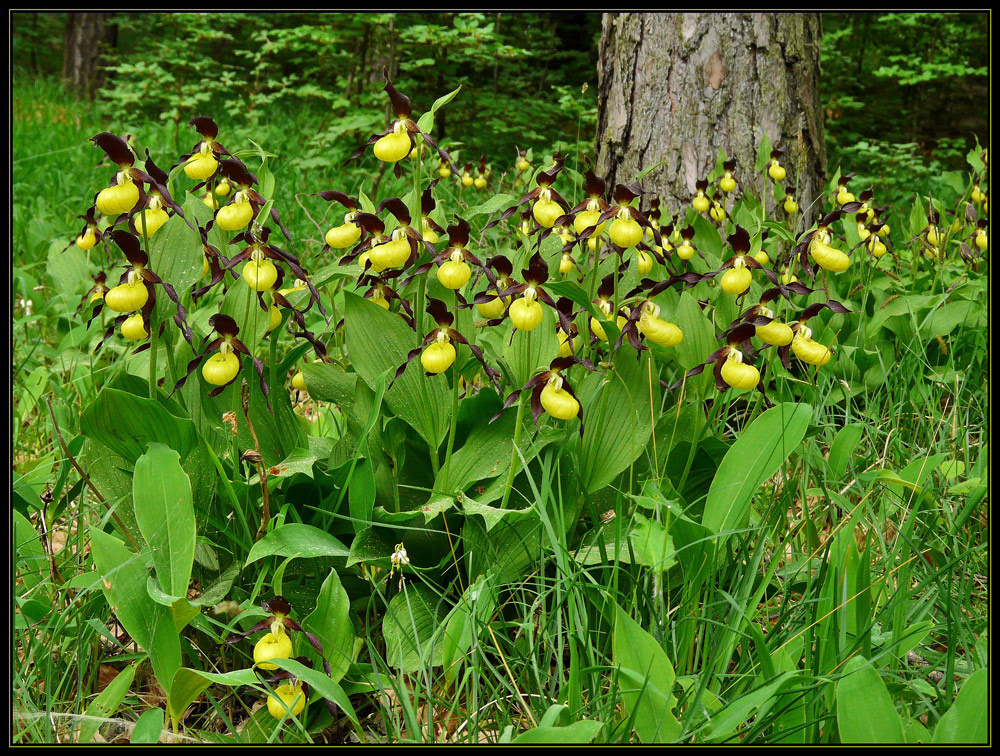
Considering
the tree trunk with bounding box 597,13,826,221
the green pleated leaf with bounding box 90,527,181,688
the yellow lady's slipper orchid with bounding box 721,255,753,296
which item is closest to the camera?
the green pleated leaf with bounding box 90,527,181,688

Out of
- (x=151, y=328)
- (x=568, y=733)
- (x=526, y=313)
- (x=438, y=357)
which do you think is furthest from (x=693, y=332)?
(x=151, y=328)

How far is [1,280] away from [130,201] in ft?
4.04

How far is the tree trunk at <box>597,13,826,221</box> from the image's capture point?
3066mm

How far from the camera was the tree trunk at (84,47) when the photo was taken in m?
9.54

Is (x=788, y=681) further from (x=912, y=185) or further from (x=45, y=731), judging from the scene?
(x=912, y=185)

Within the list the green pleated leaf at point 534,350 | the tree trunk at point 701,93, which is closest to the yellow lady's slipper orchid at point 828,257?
the green pleated leaf at point 534,350

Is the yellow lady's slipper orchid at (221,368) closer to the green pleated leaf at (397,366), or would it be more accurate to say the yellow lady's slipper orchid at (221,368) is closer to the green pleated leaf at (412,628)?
the green pleated leaf at (397,366)

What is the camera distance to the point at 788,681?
112cm

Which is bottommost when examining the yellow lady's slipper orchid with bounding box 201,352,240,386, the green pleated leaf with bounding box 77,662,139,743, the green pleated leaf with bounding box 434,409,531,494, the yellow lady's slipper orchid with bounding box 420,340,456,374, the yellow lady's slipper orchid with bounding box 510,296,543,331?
the green pleated leaf with bounding box 77,662,139,743

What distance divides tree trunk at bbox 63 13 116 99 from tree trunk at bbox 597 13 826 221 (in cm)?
888

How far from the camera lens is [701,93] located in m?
3.08

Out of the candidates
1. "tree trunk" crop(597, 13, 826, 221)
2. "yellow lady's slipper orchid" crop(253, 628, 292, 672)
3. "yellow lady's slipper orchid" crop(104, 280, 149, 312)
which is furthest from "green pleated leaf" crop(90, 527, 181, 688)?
"tree trunk" crop(597, 13, 826, 221)

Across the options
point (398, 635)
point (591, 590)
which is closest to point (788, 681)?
point (591, 590)

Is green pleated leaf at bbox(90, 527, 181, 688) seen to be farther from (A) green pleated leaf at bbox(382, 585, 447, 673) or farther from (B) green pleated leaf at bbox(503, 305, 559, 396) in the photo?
(B) green pleated leaf at bbox(503, 305, 559, 396)
